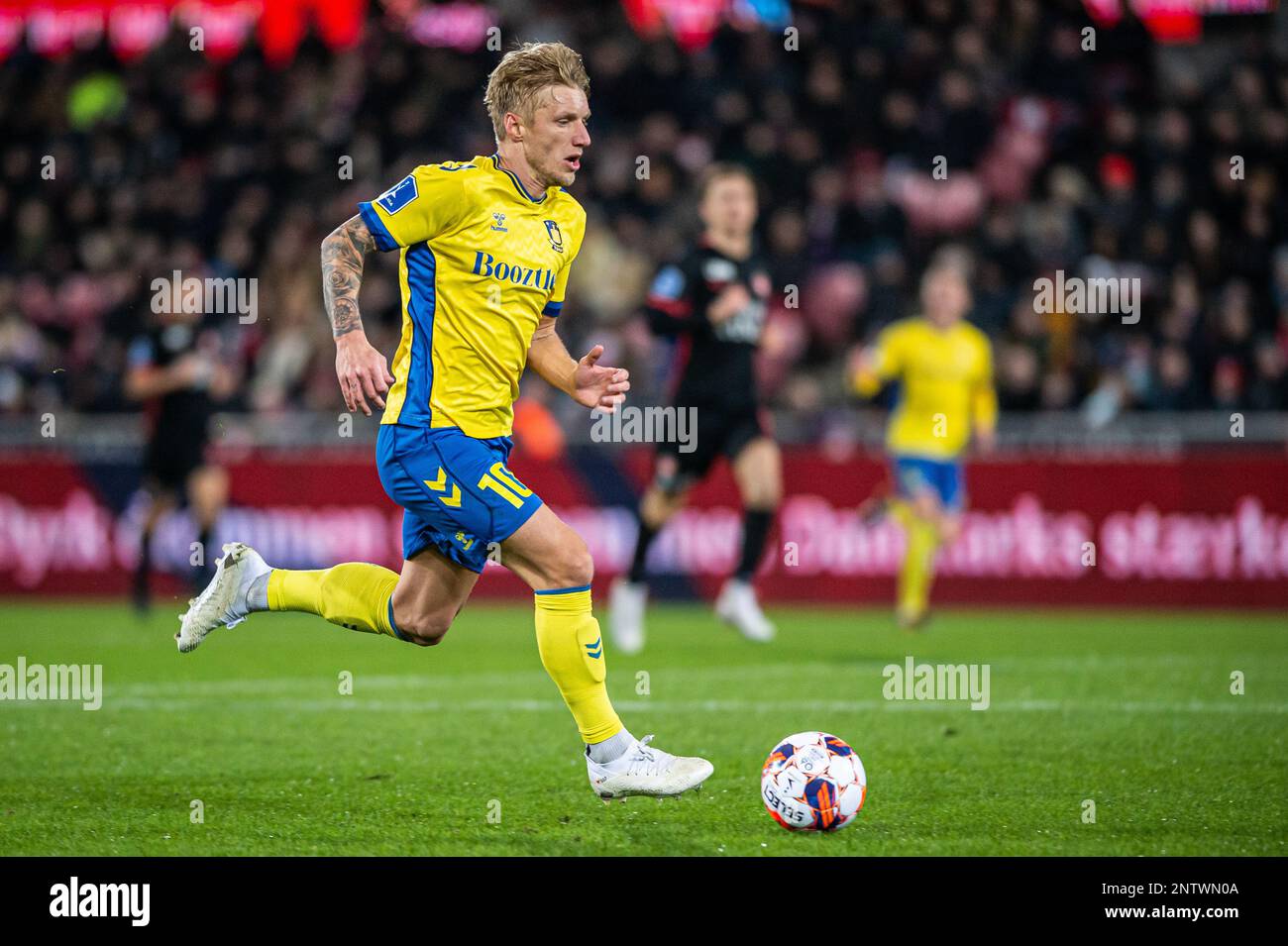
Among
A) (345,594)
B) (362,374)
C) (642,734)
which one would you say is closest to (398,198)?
(362,374)

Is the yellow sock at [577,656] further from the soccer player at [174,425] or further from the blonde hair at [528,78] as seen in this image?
the soccer player at [174,425]

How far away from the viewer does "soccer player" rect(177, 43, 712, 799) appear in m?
5.14

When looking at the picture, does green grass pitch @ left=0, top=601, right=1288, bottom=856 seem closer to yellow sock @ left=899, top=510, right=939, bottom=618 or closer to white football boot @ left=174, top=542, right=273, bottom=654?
yellow sock @ left=899, top=510, right=939, bottom=618

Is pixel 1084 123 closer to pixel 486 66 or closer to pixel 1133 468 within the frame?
pixel 1133 468

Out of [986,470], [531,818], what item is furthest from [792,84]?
[531,818]

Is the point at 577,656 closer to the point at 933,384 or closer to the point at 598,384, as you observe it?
the point at 598,384

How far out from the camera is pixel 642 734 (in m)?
6.96

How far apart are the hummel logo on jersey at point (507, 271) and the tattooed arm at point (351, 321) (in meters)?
0.34

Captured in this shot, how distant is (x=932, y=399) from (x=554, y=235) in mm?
7246

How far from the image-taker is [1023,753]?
650 centimetres

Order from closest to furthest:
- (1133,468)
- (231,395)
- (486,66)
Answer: (1133,468), (231,395), (486,66)

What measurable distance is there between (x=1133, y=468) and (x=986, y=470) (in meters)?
1.16

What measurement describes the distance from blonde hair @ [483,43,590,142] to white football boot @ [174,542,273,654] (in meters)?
1.76

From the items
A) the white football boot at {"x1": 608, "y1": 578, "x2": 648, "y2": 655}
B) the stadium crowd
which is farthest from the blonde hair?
the stadium crowd
